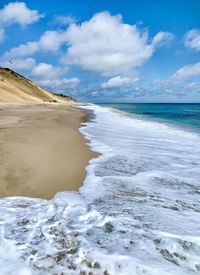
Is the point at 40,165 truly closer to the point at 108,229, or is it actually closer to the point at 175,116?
the point at 108,229

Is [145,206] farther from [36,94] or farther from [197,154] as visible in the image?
[36,94]

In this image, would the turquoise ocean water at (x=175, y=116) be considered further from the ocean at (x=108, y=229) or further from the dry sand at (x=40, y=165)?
the ocean at (x=108, y=229)

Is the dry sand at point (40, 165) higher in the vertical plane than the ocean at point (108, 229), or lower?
higher

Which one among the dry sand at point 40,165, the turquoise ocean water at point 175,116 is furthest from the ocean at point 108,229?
the turquoise ocean water at point 175,116

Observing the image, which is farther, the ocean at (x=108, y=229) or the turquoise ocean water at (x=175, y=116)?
the turquoise ocean water at (x=175, y=116)

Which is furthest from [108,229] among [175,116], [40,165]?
[175,116]

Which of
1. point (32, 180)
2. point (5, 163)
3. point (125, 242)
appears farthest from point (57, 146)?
point (125, 242)

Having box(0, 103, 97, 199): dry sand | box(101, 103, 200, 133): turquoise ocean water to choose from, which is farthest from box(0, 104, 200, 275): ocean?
box(101, 103, 200, 133): turquoise ocean water

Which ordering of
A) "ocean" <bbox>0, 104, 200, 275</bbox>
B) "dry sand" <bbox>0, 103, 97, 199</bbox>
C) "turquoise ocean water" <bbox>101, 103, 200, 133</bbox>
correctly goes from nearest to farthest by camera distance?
"ocean" <bbox>0, 104, 200, 275</bbox> < "dry sand" <bbox>0, 103, 97, 199</bbox> < "turquoise ocean water" <bbox>101, 103, 200, 133</bbox>

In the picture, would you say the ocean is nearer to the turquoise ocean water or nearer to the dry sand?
the dry sand

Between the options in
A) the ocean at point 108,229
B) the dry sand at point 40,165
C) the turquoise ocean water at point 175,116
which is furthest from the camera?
the turquoise ocean water at point 175,116

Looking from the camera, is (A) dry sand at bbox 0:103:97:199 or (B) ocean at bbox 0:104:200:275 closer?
(B) ocean at bbox 0:104:200:275

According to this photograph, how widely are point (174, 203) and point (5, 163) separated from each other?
4.74 metres

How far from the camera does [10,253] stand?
3379 millimetres
